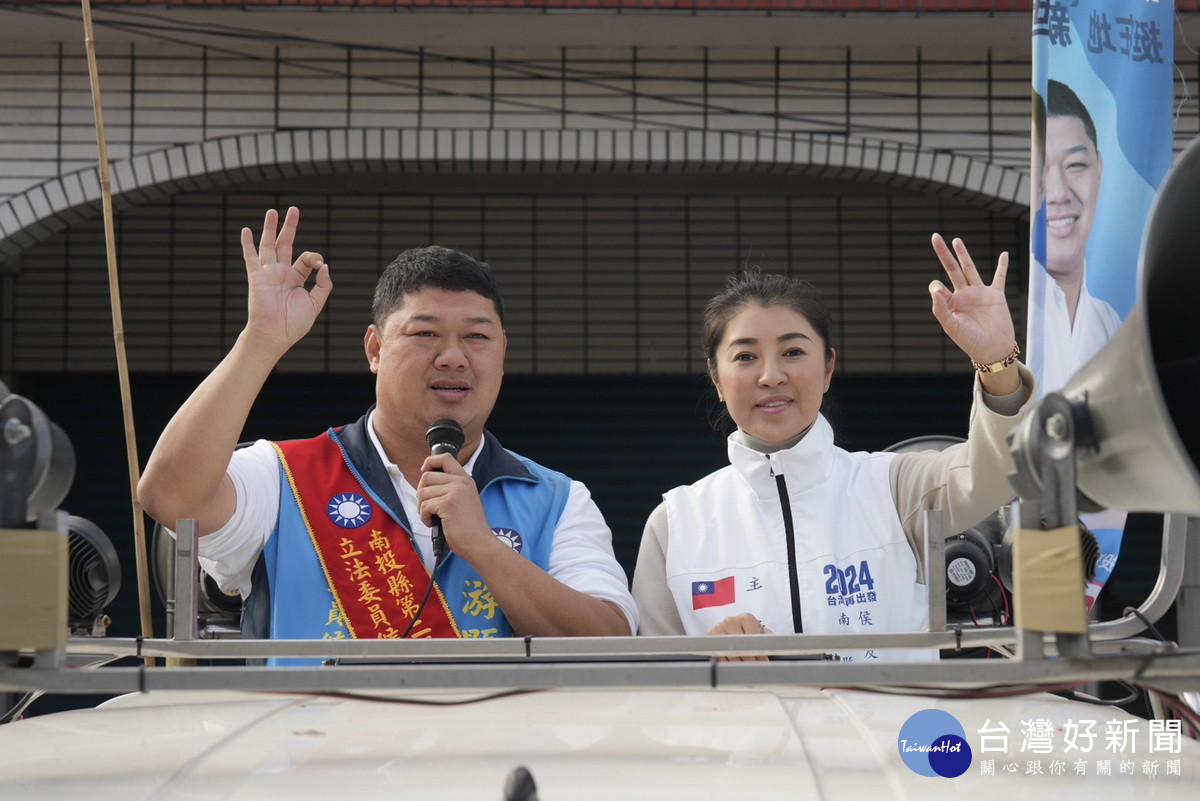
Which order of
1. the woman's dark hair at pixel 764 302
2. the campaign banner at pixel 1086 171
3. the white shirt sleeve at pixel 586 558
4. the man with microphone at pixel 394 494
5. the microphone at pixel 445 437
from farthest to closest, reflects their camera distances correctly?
the campaign banner at pixel 1086 171 < the woman's dark hair at pixel 764 302 < the white shirt sleeve at pixel 586 558 < the microphone at pixel 445 437 < the man with microphone at pixel 394 494

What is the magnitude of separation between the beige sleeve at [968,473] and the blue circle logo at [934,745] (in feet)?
3.07

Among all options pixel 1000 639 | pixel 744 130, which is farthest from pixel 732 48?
pixel 1000 639

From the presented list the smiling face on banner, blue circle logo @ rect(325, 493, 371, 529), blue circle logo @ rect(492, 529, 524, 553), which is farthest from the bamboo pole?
the smiling face on banner

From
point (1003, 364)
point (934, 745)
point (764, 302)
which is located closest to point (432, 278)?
point (764, 302)

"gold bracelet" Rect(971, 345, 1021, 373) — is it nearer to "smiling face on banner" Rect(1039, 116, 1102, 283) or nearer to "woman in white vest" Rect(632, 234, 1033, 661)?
"woman in white vest" Rect(632, 234, 1033, 661)

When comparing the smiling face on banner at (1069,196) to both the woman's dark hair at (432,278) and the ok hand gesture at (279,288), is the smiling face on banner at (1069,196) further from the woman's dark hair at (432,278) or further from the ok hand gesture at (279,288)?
the ok hand gesture at (279,288)

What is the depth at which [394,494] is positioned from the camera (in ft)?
10.1

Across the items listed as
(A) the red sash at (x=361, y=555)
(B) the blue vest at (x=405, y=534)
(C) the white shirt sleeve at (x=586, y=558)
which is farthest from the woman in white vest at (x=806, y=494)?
(A) the red sash at (x=361, y=555)

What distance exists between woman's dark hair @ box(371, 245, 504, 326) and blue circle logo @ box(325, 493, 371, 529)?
1.43 feet

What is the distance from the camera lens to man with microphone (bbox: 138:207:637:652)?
2.70m

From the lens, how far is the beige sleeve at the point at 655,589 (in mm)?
3182

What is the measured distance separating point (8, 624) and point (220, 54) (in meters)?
5.79

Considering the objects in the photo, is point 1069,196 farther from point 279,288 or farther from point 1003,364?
point 279,288

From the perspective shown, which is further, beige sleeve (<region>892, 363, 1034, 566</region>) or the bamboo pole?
beige sleeve (<region>892, 363, 1034, 566</region>)
